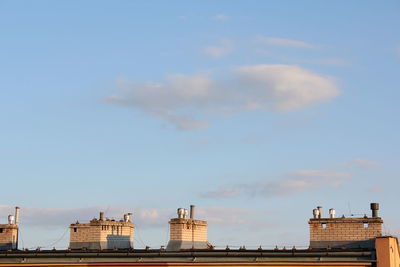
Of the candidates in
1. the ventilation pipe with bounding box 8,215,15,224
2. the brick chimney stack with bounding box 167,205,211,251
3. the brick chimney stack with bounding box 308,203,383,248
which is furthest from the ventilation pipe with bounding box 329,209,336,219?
the ventilation pipe with bounding box 8,215,15,224

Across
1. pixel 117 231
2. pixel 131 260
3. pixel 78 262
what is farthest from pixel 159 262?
pixel 117 231

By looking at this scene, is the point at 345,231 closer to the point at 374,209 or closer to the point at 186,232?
the point at 374,209

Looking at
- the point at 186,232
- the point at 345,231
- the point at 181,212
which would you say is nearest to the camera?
the point at 345,231

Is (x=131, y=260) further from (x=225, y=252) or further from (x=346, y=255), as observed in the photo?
(x=346, y=255)

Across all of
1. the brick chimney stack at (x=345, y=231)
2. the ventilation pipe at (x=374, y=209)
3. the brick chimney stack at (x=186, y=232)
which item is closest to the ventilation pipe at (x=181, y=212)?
the brick chimney stack at (x=186, y=232)

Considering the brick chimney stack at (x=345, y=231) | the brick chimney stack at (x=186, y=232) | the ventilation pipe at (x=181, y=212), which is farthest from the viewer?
the ventilation pipe at (x=181, y=212)

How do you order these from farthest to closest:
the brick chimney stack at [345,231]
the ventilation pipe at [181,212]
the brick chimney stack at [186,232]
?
the ventilation pipe at [181,212]
the brick chimney stack at [186,232]
the brick chimney stack at [345,231]

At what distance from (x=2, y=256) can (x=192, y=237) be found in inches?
661

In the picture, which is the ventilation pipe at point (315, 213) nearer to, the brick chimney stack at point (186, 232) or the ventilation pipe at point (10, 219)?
the brick chimney stack at point (186, 232)

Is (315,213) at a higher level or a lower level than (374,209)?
lower

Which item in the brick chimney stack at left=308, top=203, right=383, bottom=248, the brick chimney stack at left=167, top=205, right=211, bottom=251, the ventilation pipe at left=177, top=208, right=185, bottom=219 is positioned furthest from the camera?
the ventilation pipe at left=177, top=208, right=185, bottom=219

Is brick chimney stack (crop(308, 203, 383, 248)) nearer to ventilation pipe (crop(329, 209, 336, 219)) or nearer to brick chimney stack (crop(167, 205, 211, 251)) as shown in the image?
ventilation pipe (crop(329, 209, 336, 219))

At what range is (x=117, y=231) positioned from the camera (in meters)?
78.4

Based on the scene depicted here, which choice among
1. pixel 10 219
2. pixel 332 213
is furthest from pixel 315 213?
pixel 10 219
